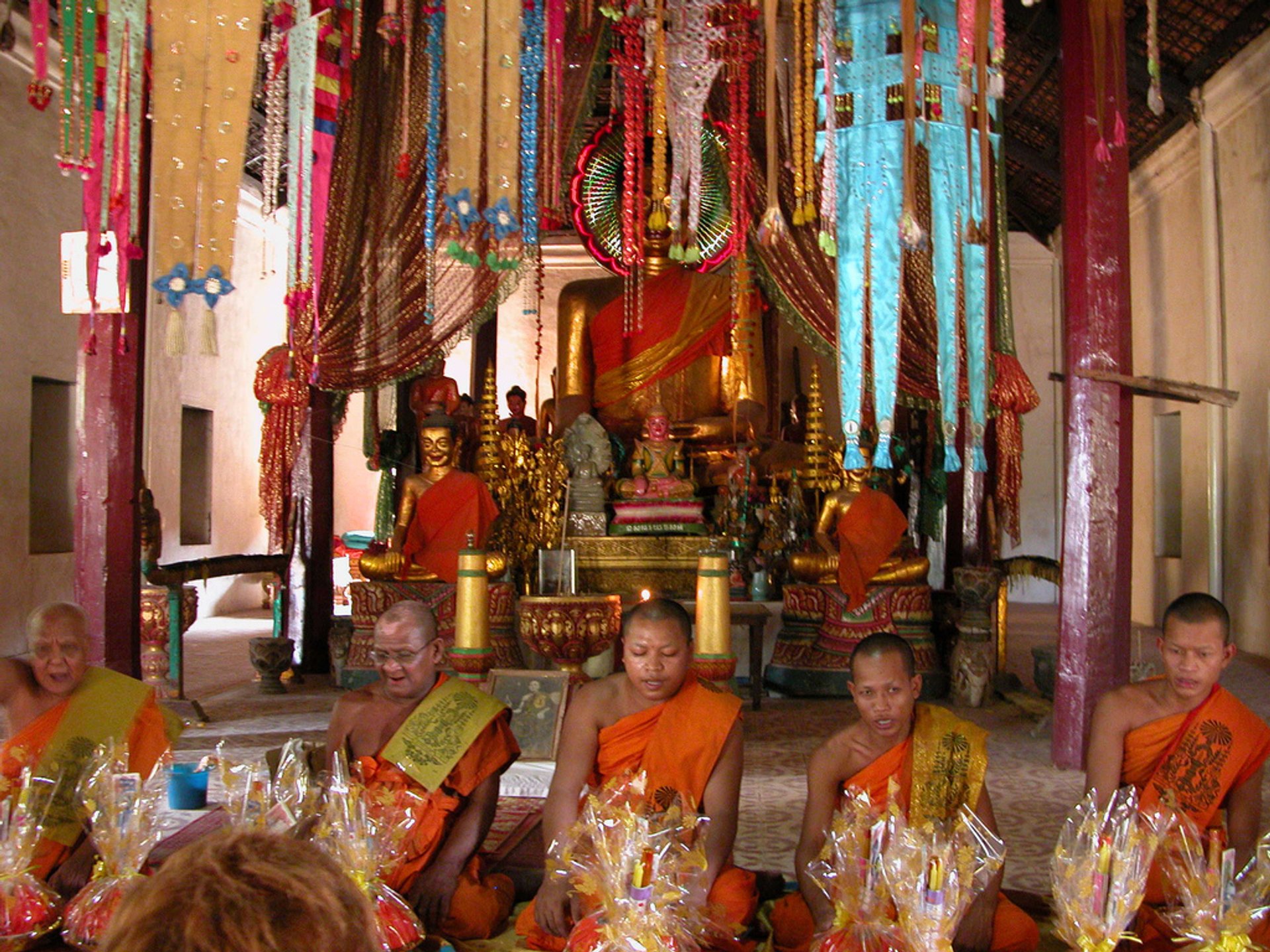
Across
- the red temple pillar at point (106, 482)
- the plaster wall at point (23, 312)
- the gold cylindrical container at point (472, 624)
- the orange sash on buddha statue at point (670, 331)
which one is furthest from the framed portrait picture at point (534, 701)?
the plaster wall at point (23, 312)

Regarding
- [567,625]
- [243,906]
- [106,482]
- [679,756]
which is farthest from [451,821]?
[106,482]

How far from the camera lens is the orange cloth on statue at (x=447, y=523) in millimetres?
6340

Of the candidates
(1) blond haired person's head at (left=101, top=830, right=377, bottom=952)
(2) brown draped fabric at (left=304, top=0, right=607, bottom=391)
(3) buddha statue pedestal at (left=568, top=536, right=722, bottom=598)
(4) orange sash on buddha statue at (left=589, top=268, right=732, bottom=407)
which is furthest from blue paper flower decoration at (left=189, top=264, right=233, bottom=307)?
(4) orange sash on buddha statue at (left=589, top=268, right=732, bottom=407)

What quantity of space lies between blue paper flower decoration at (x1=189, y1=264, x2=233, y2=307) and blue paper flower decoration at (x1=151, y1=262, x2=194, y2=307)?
0.02 m

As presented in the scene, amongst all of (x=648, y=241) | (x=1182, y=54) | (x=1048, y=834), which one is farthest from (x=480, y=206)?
(x=1182, y=54)

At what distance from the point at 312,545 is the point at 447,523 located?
1.25 meters

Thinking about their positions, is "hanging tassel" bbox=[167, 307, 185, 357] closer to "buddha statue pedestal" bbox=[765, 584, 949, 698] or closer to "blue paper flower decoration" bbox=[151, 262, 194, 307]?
"blue paper flower decoration" bbox=[151, 262, 194, 307]

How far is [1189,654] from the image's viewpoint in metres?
2.63

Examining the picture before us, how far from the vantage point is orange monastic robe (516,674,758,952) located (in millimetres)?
2623

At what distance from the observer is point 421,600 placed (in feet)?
20.8

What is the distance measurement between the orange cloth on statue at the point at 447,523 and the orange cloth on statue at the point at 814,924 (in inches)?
154

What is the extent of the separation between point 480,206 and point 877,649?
2.14 m

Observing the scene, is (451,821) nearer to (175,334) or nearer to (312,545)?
(175,334)

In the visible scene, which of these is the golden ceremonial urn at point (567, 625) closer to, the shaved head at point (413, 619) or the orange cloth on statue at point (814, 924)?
the shaved head at point (413, 619)
